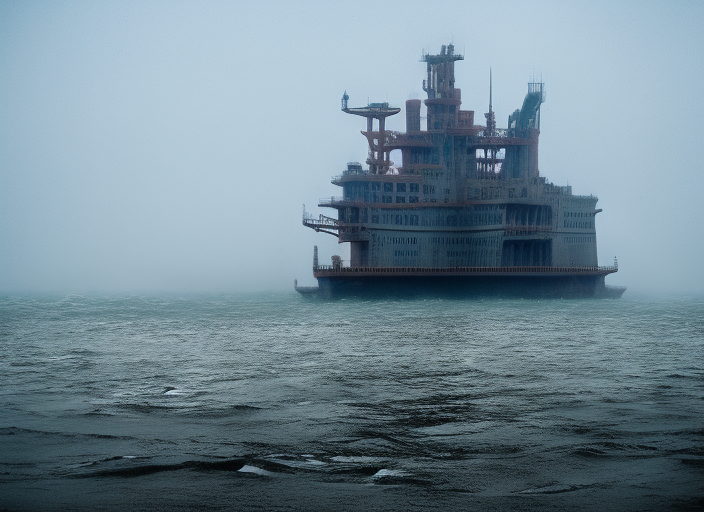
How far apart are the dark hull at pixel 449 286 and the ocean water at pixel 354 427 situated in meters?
53.5

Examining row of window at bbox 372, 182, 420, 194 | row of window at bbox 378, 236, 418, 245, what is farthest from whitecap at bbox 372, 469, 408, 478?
row of window at bbox 372, 182, 420, 194

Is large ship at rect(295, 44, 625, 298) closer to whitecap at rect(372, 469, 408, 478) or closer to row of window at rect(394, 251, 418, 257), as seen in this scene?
row of window at rect(394, 251, 418, 257)

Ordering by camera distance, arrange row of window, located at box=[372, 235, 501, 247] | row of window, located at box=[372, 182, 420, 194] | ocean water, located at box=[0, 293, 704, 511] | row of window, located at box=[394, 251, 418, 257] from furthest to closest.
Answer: row of window, located at box=[394, 251, 418, 257]
row of window, located at box=[372, 182, 420, 194]
row of window, located at box=[372, 235, 501, 247]
ocean water, located at box=[0, 293, 704, 511]

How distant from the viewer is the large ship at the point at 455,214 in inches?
3802

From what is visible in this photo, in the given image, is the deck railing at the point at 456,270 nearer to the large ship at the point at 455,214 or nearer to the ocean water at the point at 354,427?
the large ship at the point at 455,214

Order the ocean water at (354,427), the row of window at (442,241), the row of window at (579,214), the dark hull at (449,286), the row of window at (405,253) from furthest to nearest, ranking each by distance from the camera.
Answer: the row of window at (579,214)
the row of window at (405,253)
the row of window at (442,241)
the dark hull at (449,286)
the ocean water at (354,427)

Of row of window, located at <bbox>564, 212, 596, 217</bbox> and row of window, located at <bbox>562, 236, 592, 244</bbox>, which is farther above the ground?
row of window, located at <bbox>564, 212, 596, 217</bbox>

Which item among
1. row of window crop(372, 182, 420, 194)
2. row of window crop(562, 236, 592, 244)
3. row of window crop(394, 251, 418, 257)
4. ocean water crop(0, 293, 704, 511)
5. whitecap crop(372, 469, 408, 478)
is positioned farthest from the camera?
row of window crop(562, 236, 592, 244)

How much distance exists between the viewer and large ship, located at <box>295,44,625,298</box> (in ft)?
317

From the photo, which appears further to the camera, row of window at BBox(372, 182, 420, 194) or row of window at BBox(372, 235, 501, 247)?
row of window at BBox(372, 182, 420, 194)

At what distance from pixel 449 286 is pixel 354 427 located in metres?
78.4

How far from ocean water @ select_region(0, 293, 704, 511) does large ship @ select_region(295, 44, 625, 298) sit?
56.8 metres

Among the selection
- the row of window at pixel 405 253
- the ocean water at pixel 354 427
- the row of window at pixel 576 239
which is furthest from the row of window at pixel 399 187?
the ocean water at pixel 354 427

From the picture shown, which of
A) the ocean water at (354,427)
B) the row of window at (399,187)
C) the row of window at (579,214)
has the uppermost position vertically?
the row of window at (399,187)
